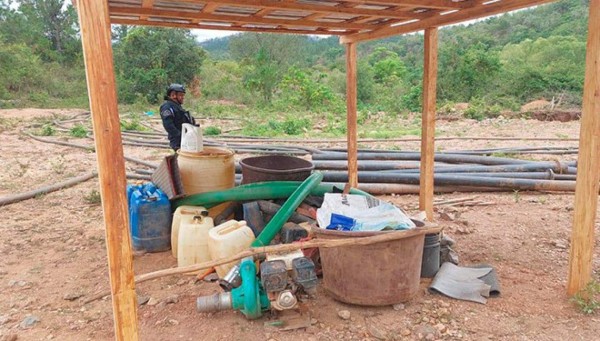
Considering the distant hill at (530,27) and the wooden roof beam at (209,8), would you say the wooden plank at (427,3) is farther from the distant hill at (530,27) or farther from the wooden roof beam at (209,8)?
the distant hill at (530,27)

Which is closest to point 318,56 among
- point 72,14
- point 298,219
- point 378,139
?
point 72,14

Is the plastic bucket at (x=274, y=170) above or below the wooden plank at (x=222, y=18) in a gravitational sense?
below

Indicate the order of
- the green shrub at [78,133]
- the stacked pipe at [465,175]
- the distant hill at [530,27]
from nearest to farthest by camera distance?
the stacked pipe at [465,175] → the green shrub at [78,133] → the distant hill at [530,27]

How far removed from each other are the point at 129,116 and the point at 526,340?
17.4 meters

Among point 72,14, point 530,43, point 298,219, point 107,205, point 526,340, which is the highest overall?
point 72,14

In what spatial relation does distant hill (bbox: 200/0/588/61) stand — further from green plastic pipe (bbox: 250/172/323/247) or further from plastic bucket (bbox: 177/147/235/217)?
green plastic pipe (bbox: 250/172/323/247)

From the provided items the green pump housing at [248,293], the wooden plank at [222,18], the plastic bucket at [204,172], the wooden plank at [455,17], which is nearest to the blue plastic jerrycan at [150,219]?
the plastic bucket at [204,172]

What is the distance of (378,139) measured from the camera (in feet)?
38.3

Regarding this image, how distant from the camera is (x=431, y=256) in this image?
3.61 meters

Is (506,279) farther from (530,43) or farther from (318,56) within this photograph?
(318,56)

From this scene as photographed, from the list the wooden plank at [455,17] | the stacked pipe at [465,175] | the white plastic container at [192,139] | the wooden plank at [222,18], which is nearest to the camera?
the wooden plank at [455,17]

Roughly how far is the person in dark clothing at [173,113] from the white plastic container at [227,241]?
2220 millimetres

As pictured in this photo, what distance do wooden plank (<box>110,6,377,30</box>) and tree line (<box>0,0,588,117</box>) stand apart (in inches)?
531

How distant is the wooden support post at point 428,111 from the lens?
4305 mm
